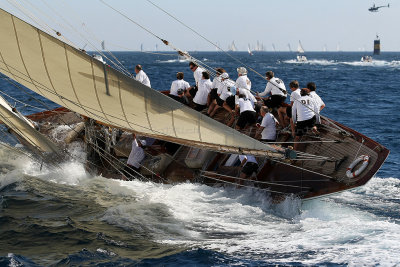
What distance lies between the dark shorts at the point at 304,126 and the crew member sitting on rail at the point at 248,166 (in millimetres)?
1383

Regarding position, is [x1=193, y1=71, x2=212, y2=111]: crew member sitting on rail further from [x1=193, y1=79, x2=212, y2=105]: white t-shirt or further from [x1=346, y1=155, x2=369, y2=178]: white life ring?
[x1=346, y1=155, x2=369, y2=178]: white life ring

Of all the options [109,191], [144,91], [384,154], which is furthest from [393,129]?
[144,91]

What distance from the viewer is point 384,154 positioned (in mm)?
13359

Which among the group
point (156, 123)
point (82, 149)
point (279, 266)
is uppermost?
point (156, 123)

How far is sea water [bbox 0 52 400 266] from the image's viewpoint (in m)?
10.8

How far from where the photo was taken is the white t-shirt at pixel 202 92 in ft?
57.5

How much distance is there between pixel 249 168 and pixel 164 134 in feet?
8.60

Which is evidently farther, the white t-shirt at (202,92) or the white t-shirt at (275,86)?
the white t-shirt at (202,92)

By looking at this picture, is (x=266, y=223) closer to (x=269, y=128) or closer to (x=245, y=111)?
(x=269, y=128)

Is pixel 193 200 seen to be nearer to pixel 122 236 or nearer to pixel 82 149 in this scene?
pixel 122 236

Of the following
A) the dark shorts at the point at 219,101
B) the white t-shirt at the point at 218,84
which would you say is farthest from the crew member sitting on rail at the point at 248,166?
the dark shorts at the point at 219,101

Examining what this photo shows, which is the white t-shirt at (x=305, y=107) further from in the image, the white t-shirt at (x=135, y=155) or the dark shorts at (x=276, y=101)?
the white t-shirt at (x=135, y=155)

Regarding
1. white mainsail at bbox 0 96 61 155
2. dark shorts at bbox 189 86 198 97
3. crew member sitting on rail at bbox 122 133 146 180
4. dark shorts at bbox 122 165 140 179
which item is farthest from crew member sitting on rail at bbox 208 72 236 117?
white mainsail at bbox 0 96 61 155

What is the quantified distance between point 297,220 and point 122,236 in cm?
373
